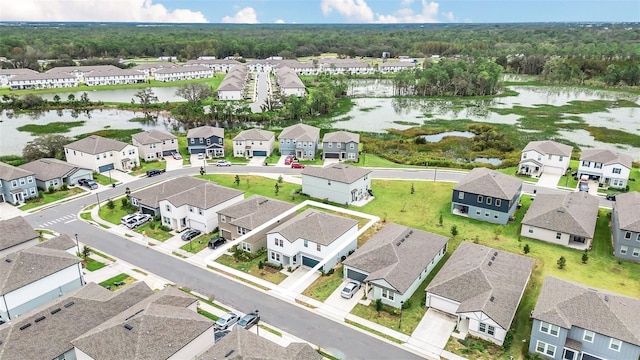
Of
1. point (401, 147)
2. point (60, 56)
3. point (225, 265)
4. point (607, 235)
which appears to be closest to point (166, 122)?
point (401, 147)

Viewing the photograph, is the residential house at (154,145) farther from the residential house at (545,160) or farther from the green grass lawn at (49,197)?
the residential house at (545,160)

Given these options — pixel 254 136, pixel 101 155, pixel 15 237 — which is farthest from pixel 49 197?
pixel 254 136

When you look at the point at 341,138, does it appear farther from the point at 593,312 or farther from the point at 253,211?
the point at 593,312

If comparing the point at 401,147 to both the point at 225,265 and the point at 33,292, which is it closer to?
the point at 225,265

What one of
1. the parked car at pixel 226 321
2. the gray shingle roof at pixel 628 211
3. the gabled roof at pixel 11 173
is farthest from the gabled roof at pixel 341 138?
the gabled roof at pixel 11 173

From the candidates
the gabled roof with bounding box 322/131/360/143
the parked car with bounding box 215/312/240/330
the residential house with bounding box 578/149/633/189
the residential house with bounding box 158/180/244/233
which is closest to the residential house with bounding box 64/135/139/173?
the residential house with bounding box 158/180/244/233

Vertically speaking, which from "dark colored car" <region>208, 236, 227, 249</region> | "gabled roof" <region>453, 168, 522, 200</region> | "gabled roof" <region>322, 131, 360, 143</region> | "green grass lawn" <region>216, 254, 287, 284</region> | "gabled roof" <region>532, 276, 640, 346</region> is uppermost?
"gabled roof" <region>322, 131, 360, 143</region>

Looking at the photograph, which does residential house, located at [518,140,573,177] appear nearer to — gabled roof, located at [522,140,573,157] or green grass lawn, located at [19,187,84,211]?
gabled roof, located at [522,140,573,157]
